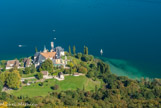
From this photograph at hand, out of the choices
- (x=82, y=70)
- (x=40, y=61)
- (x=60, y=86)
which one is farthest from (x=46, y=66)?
(x=82, y=70)

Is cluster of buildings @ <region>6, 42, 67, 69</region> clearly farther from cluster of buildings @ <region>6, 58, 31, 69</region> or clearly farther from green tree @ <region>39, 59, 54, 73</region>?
green tree @ <region>39, 59, 54, 73</region>

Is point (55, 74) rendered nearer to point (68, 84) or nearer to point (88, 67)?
point (68, 84)

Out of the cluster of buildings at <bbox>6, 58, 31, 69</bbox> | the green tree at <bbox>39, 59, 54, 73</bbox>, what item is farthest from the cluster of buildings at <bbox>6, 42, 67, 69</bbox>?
the green tree at <bbox>39, 59, 54, 73</bbox>

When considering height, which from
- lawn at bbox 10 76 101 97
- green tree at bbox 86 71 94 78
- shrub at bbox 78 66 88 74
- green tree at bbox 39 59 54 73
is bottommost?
lawn at bbox 10 76 101 97

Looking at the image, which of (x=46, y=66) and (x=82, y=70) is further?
(x=82, y=70)

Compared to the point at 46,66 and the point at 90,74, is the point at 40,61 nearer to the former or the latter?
the point at 46,66

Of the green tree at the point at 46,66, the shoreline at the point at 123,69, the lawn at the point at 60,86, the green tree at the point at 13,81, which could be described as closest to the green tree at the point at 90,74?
the lawn at the point at 60,86

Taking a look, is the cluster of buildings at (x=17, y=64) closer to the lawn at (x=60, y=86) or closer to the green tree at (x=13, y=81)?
the green tree at (x=13, y=81)

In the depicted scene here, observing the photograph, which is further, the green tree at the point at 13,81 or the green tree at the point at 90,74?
the green tree at the point at 90,74
